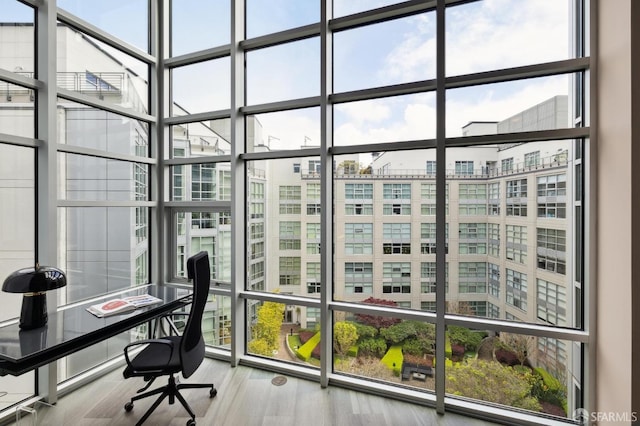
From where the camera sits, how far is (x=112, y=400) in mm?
2547

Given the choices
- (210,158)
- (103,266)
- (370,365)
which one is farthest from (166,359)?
(210,158)

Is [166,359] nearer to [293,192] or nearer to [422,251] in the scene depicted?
[293,192]

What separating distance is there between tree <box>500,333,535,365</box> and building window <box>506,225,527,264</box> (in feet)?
2.06

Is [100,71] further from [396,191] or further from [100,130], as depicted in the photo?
[396,191]

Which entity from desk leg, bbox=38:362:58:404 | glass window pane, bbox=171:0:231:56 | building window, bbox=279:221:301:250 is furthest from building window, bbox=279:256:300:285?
glass window pane, bbox=171:0:231:56

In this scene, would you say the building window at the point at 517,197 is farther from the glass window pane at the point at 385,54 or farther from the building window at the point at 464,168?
the glass window pane at the point at 385,54

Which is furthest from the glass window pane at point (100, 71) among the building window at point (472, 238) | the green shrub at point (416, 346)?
the green shrub at point (416, 346)

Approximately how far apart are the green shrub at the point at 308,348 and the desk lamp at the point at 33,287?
84.3 inches

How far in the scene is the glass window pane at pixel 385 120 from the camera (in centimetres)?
266

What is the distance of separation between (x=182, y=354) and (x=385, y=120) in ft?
8.63

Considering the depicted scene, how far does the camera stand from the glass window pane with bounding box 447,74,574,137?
2328mm

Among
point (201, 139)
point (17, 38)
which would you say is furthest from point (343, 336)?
point (17, 38)

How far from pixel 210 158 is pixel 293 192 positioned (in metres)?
1.10

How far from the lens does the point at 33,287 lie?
6.36 ft
